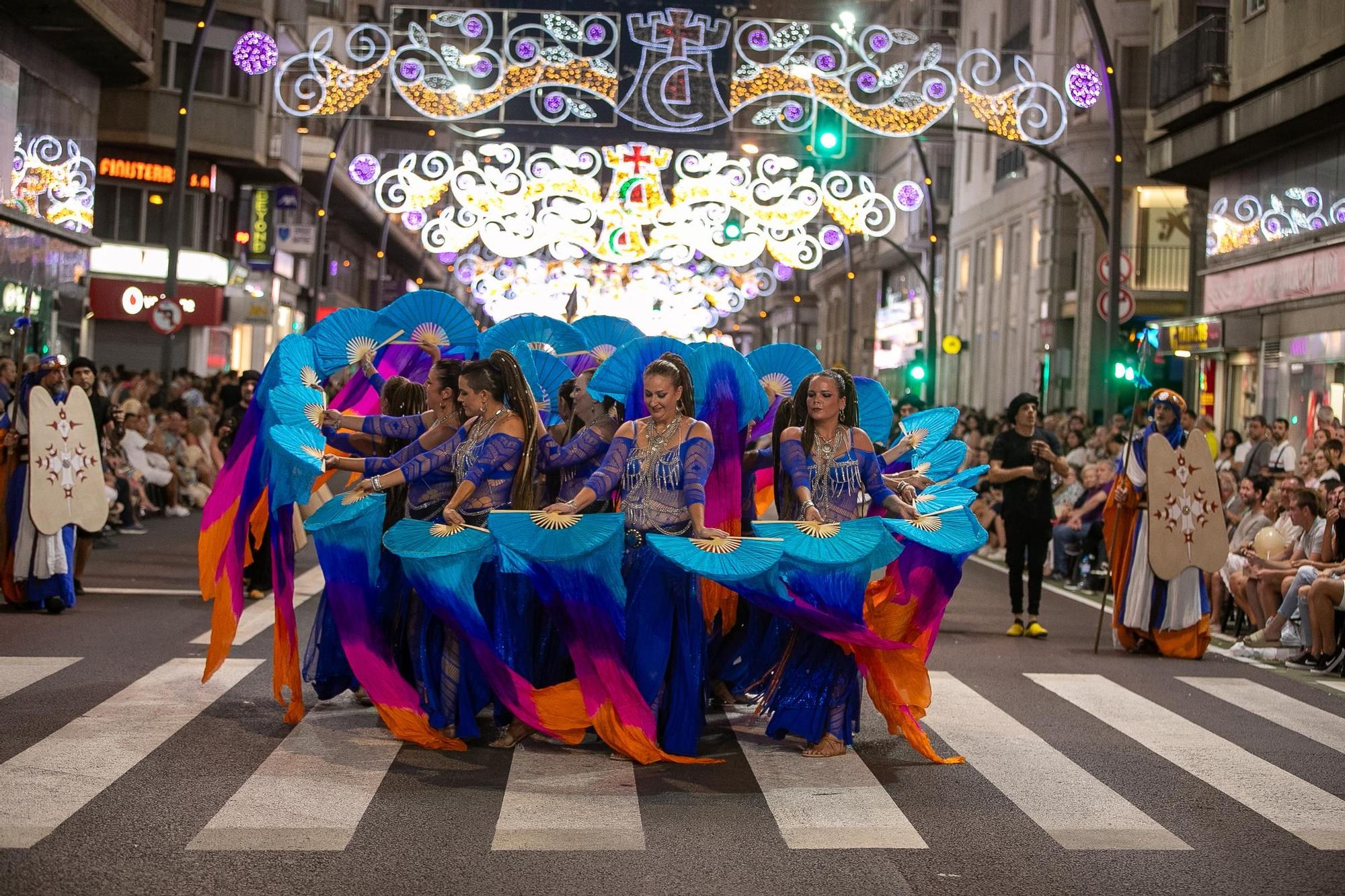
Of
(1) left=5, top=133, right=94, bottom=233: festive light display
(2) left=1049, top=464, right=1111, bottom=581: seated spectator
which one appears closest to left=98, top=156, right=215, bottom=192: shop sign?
(1) left=5, top=133, right=94, bottom=233: festive light display

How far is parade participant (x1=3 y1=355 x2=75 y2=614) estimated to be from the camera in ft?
40.9

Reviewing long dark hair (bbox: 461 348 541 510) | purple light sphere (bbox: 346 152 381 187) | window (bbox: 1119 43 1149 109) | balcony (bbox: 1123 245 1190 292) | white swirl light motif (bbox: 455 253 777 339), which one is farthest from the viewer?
balcony (bbox: 1123 245 1190 292)

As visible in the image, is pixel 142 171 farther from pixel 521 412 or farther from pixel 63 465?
pixel 521 412

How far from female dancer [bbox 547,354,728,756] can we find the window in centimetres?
3305

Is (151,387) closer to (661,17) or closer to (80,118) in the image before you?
(80,118)

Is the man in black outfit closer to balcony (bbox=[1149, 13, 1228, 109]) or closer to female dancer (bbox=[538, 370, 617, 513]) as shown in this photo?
female dancer (bbox=[538, 370, 617, 513])

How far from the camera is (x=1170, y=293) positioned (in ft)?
130

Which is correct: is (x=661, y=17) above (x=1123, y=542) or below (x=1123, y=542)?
above

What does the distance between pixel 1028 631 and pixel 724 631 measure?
4809 mm

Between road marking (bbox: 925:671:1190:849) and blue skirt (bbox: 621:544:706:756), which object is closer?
road marking (bbox: 925:671:1190:849)

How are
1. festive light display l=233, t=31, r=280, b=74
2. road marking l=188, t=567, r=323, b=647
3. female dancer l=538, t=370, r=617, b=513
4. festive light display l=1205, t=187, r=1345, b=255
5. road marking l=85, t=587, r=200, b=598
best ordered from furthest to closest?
festive light display l=1205, t=187, r=1345, b=255 < festive light display l=233, t=31, r=280, b=74 < road marking l=85, t=587, r=200, b=598 < road marking l=188, t=567, r=323, b=647 < female dancer l=538, t=370, r=617, b=513

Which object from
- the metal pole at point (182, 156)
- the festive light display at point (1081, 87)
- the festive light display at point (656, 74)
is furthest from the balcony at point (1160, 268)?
the metal pole at point (182, 156)

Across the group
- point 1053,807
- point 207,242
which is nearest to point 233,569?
point 1053,807

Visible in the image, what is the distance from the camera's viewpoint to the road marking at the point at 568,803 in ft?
21.8
